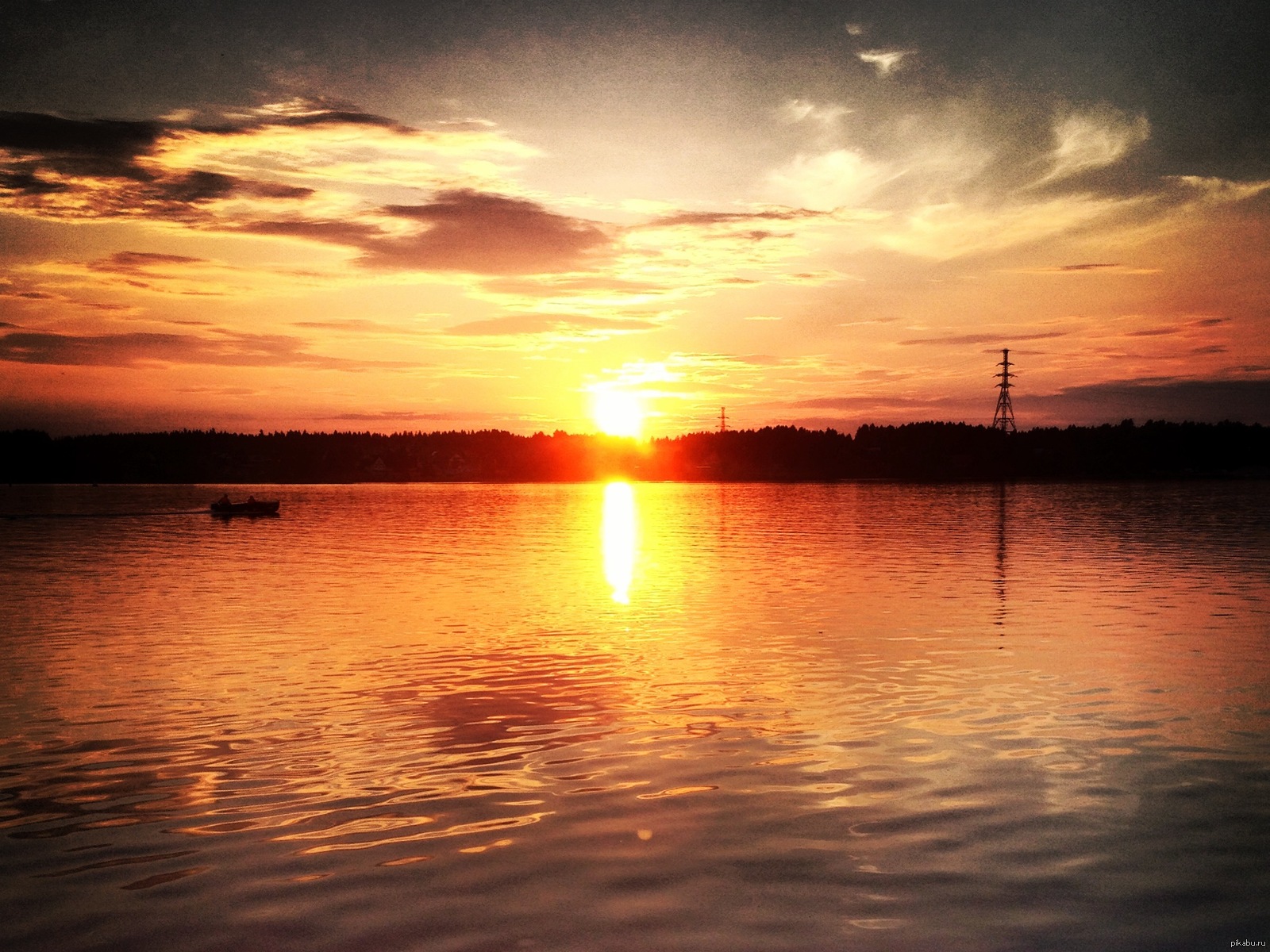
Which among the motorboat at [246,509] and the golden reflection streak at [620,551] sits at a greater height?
the motorboat at [246,509]

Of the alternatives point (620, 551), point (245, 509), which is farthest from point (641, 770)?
point (245, 509)

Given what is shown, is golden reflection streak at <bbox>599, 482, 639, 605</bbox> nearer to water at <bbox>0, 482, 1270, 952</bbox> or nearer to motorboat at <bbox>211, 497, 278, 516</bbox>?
water at <bbox>0, 482, 1270, 952</bbox>

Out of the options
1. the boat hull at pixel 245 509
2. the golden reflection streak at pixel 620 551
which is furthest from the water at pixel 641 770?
the boat hull at pixel 245 509

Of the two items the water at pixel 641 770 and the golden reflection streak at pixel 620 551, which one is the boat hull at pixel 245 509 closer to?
the golden reflection streak at pixel 620 551

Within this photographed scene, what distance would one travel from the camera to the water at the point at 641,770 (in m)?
10.2

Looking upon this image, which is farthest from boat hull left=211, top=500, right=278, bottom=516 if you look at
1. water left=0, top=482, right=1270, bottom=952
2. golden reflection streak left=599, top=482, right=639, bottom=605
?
water left=0, top=482, right=1270, bottom=952

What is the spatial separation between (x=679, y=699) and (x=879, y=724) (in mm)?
4544

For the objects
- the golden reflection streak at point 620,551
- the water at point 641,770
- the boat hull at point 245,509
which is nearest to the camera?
the water at point 641,770

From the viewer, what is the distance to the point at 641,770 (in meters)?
15.4

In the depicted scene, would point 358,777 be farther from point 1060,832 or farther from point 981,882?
point 1060,832

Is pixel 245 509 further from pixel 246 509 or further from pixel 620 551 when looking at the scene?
pixel 620 551

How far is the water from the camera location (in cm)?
1017

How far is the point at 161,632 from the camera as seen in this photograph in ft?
103

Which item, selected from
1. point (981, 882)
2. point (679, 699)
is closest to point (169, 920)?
point (981, 882)
